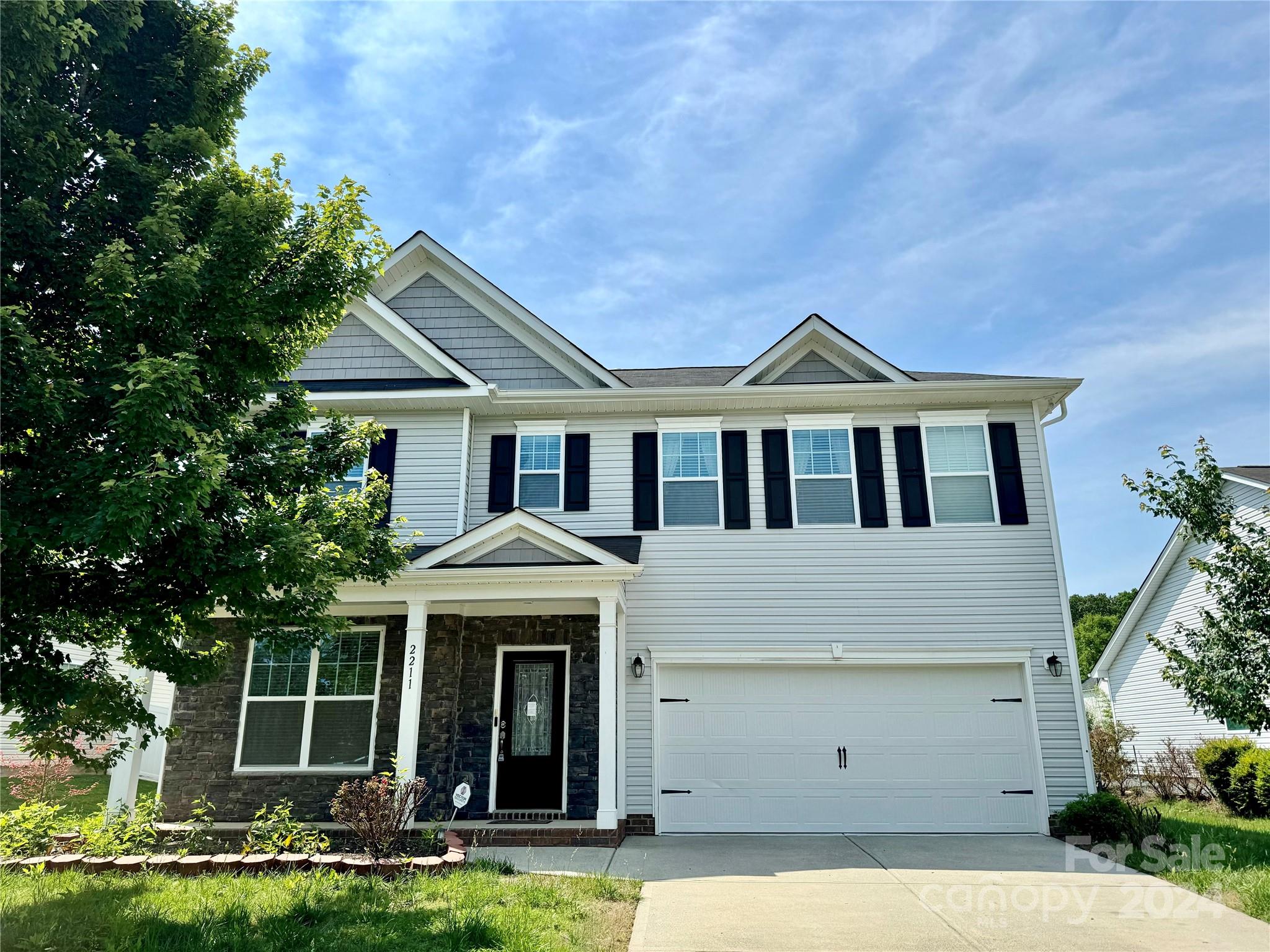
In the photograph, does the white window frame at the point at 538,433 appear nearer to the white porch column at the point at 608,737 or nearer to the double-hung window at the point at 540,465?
the double-hung window at the point at 540,465

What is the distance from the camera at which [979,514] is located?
11.8 metres

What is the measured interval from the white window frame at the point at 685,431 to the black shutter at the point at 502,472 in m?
2.26

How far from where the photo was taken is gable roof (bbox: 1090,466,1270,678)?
664 inches

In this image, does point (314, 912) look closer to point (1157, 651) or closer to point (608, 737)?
point (608, 737)

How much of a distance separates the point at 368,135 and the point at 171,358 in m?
3.31

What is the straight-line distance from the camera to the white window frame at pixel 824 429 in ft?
38.9

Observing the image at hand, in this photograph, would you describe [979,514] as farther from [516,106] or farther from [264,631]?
[264,631]

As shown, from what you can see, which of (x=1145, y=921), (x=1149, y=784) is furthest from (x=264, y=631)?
(x=1149, y=784)

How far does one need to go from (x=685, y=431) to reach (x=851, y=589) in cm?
343

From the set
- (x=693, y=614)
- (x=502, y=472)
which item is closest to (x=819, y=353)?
(x=693, y=614)

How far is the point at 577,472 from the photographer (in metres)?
12.3

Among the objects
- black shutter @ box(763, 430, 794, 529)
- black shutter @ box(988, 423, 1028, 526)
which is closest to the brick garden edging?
black shutter @ box(763, 430, 794, 529)

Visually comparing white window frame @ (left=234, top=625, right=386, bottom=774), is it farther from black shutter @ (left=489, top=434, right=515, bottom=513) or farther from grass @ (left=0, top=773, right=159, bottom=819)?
black shutter @ (left=489, top=434, right=515, bottom=513)

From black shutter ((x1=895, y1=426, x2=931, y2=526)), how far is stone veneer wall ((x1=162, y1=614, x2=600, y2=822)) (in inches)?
194
